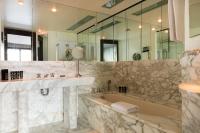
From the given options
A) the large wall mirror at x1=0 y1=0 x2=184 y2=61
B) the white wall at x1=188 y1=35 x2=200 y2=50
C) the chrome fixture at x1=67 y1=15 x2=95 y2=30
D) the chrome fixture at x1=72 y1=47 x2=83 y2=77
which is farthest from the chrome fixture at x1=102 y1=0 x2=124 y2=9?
the white wall at x1=188 y1=35 x2=200 y2=50

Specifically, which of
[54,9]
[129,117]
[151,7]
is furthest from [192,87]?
[54,9]

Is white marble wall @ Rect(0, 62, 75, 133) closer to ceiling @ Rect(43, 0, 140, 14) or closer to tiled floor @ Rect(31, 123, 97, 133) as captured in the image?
tiled floor @ Rect(31, 123, 97, 133)

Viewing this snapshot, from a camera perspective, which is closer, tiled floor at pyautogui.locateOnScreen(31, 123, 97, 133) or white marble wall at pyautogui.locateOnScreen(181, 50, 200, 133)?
white marble wall at pyautogui.locateOnScreen(181, 50, 200, 133)

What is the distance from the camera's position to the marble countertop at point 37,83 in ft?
7.55

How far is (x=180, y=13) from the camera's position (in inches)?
64.5

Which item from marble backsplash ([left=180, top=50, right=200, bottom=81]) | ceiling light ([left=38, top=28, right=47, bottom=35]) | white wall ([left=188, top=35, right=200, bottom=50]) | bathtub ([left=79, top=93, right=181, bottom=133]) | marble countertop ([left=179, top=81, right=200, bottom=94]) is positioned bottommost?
bathtub ([left=79, top=93, right=181, bottom=133])

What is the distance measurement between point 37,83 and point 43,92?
0.51m

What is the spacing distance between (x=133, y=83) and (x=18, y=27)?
257 cm

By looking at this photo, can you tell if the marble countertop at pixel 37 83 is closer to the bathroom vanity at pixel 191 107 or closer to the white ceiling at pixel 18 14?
the white ceiling at pixel 18 14

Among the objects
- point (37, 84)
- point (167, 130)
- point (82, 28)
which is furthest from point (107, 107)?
point (82, 28)

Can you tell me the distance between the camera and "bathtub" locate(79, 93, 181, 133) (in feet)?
5.47

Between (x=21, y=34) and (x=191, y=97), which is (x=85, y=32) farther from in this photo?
(x=191, y=97)

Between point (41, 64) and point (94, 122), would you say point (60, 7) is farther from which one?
point (94, 122)

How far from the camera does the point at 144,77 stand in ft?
10.0
